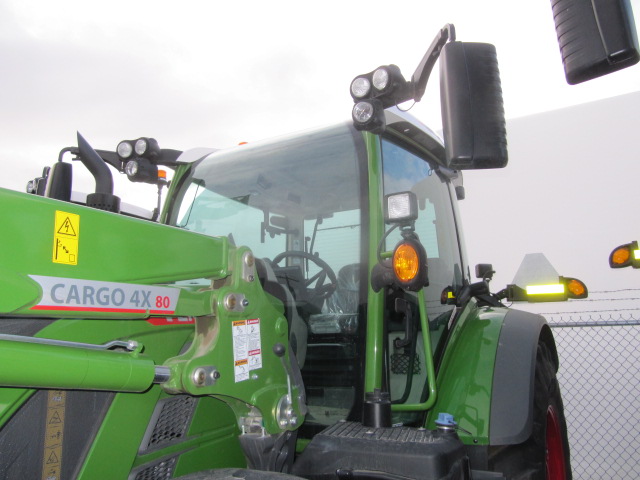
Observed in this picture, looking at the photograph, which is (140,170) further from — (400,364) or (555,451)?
(555,451)

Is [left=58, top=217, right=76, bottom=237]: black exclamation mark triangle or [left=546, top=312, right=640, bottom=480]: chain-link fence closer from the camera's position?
[left=58, top=217, right=76, bottom=237]: black exclamation mark triangle

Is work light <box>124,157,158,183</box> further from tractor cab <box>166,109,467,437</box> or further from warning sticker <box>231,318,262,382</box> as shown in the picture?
warning sticker <box>231,318,262,382</box>

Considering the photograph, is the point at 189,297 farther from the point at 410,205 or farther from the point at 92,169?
the point at 410,205

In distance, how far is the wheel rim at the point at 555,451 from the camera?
2.67 m

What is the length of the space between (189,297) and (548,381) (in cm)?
179

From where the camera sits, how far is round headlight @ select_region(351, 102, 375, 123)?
6.59 ft

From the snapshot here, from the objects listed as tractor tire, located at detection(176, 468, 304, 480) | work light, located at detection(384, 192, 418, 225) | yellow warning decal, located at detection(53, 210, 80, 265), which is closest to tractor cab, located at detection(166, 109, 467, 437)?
work light, located at detection(384, 192, 418, 225)

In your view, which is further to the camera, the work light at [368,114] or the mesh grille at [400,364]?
the mesh grille at [400,364]

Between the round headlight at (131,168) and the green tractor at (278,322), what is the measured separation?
0.01m

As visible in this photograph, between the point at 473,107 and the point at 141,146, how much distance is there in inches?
67.7

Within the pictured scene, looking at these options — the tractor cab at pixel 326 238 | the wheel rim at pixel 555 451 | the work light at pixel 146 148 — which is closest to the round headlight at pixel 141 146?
the work light at pixel 146 148

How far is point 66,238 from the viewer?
1326 millimetres

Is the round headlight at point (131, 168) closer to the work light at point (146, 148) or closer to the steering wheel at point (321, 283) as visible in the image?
the work light at point (146, 148)

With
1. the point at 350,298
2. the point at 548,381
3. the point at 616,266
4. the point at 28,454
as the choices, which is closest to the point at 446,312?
the point at 548,381
